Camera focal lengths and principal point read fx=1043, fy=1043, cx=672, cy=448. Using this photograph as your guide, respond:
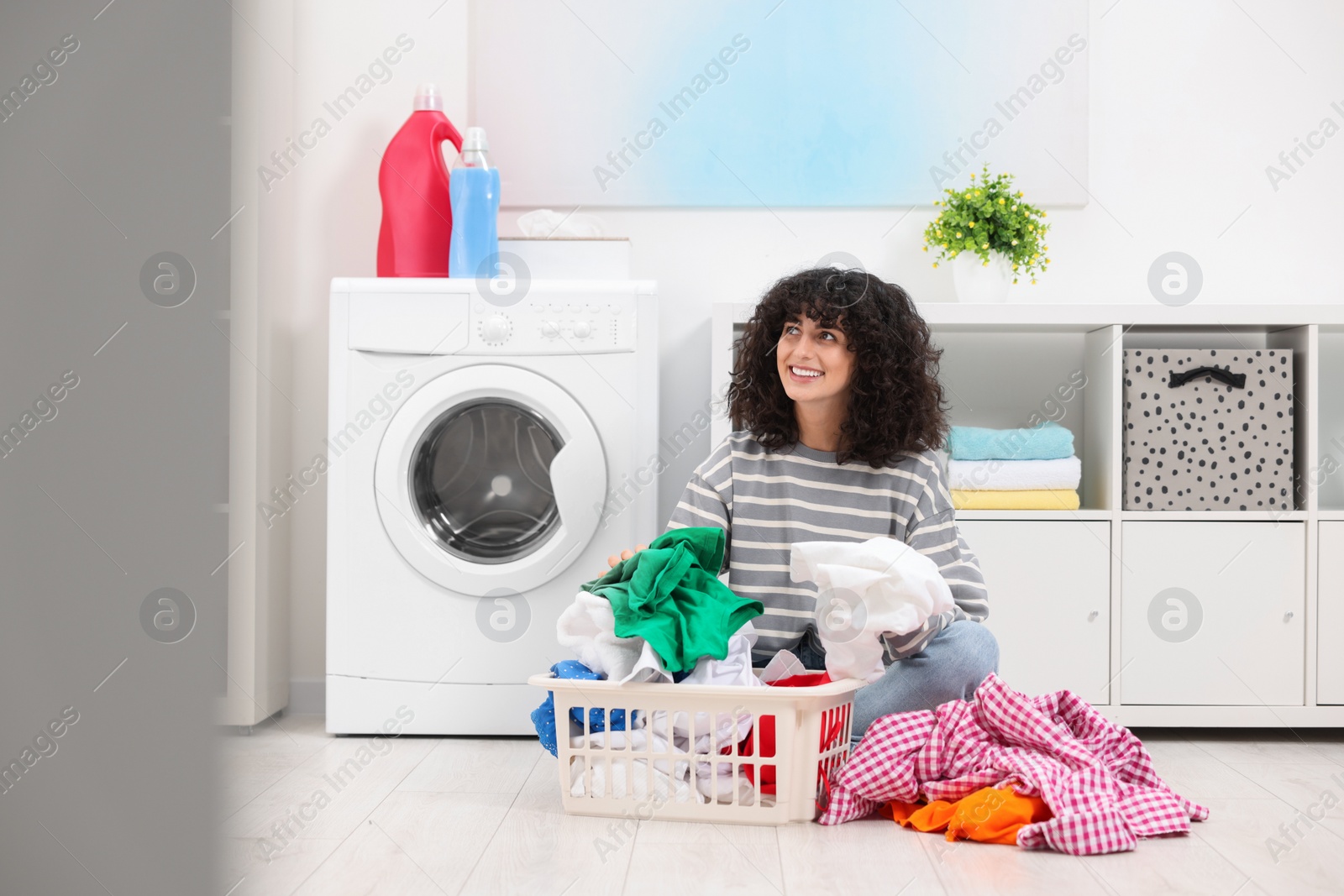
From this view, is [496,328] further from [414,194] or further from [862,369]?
[862,369]

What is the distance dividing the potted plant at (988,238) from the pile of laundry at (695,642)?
910mm

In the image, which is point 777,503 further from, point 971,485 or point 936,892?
point 936,892

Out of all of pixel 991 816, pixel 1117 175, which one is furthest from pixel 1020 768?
pixel 1117 175

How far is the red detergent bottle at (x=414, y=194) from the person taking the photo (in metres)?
2.17

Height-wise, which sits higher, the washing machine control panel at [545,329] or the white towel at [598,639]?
the washing machine control panel at [545,329]

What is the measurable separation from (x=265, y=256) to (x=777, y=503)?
4.90 ft

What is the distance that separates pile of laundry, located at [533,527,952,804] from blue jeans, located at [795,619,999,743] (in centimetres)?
9

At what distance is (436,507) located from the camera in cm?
201

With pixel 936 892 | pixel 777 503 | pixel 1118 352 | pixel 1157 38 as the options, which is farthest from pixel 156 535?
pixel 1157 38

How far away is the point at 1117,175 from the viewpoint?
92.6 inches

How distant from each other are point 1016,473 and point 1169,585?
35 cm

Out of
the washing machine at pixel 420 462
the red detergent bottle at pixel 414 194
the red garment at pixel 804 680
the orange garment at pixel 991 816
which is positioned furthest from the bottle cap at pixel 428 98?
the orange garment at pixel 991 816

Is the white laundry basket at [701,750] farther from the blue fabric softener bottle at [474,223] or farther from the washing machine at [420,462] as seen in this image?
the blue fabric softener bottle at [474,223]

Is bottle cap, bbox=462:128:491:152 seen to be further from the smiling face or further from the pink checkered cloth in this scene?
the pink checkered cloth
